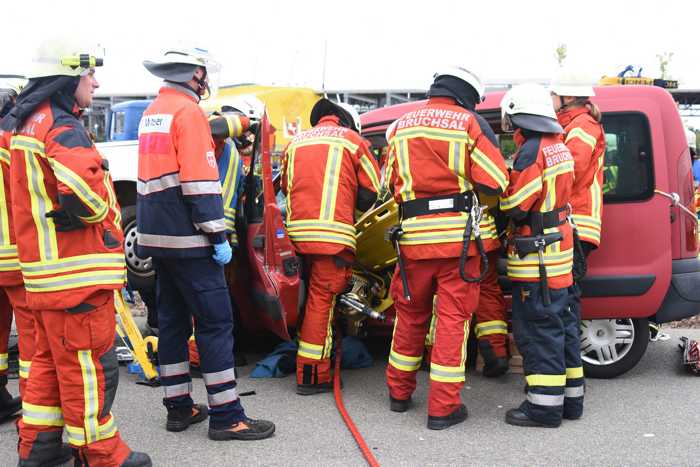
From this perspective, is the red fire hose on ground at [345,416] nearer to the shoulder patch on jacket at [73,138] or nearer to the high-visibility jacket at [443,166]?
the high-visibility jacket at [443,166]

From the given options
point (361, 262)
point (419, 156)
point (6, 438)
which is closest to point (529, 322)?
point (419, 156)

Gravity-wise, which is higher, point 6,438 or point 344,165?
point 344,165

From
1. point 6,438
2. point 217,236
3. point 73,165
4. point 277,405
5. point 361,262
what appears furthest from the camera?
point 361,262

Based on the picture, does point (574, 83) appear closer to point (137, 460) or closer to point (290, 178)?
point (290, 178)

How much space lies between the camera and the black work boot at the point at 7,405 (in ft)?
13.5

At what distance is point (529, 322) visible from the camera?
405 centimetres

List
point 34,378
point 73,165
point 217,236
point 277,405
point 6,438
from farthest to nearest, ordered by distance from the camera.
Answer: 1. point 277,405
2. point 6,438
3. point 217,236
4. point 34,378
5. point 73,165

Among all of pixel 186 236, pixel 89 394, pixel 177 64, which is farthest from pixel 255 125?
pixel 89 394

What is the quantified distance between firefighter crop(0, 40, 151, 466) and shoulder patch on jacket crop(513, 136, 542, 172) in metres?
2.10

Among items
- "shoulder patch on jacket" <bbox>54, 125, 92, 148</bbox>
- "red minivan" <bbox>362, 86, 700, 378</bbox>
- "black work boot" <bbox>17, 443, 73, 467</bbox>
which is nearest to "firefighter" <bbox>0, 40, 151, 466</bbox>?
"shoulder patch on jacket" <bbox>54, 125, 92, 148</bbox>

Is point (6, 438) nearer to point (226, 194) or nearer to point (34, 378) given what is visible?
point (34, 378)

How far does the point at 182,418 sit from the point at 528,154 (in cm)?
233

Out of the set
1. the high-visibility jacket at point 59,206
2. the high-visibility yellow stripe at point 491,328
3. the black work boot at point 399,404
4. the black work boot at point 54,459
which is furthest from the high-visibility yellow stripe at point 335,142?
the black work boot at point 54,459

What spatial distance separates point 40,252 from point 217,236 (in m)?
0.80
